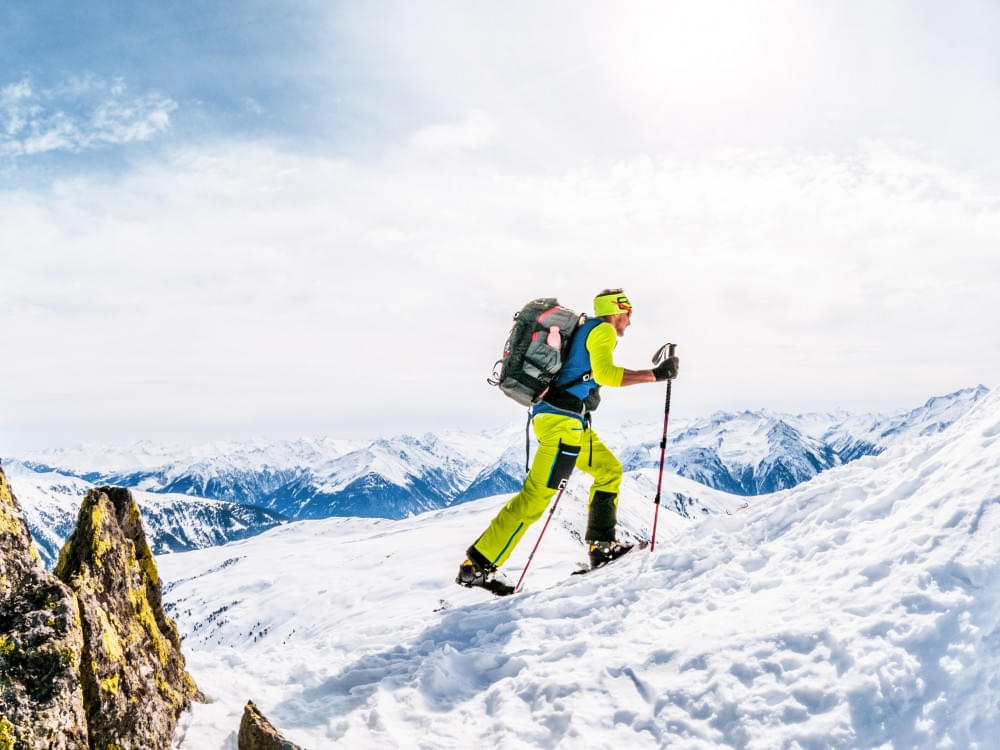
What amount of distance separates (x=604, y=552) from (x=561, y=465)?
2.19m

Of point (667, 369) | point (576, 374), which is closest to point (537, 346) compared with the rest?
point (576, 374)

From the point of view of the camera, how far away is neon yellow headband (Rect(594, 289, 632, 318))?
30.7 ft

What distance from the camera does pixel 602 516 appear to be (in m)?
10.1

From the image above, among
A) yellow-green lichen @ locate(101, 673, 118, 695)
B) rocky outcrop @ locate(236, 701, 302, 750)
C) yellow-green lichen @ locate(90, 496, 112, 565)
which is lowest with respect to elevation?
rocky outcrop @ locate(236, 701, 302, 750)

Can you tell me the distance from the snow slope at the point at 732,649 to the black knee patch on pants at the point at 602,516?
29.0 inches

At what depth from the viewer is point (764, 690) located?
5.49m

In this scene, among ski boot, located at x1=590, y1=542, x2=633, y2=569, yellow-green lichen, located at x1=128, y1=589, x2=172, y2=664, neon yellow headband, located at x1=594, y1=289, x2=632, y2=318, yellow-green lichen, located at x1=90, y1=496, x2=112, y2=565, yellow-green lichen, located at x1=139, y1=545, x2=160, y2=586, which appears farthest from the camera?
ski boot, located at x1=590, y1=542, x2=633, y2=569

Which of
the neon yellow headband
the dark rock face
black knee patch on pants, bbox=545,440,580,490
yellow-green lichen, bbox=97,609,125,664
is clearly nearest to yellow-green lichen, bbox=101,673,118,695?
yellow-green lichen, bbox=97,609,125,664

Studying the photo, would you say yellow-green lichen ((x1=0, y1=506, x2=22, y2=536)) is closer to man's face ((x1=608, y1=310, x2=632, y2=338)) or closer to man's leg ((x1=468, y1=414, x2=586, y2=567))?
man's leg ((x1=468, y1=414, x2=586, y2=567))

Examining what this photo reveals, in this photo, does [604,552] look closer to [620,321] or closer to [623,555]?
[623,555]

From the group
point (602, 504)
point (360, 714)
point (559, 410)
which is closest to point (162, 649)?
point (360, 714)

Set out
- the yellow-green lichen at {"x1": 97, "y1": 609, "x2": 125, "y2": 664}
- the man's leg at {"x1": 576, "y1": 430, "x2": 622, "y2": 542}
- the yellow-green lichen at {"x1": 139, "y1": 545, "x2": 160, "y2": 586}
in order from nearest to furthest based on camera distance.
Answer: the yellow-green lichen at {"x1": 97, "y1": 609, "x2": 125, "y2": 664}, the yellow-green lichen at {"x1": 139, "y1": 545, "x2": 160, "y2": 586}, the man's leg at {"x1": 576, "y1": 430, "x2": 622, "y2": 542}

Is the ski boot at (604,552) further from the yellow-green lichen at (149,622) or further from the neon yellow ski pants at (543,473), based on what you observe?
the yellow-green lichen at (149,622)

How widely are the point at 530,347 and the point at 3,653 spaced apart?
6.49 meters
